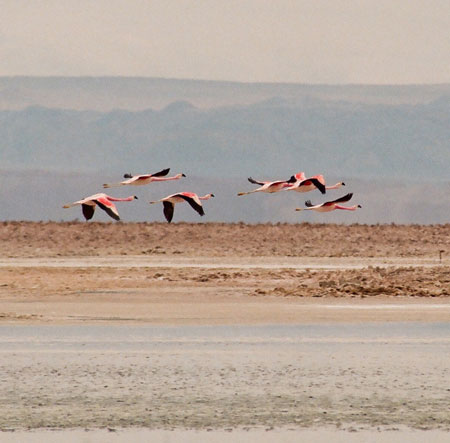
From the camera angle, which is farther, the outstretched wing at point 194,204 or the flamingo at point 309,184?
the flamingo at point 309,184

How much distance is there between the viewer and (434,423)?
21172 mm

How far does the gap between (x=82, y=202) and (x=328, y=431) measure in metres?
24.1

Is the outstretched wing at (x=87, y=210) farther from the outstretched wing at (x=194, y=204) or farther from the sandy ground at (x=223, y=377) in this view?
the sandy ground at (x=223, y=377)

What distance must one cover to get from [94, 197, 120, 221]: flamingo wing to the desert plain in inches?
109

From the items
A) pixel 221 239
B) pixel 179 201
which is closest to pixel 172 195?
pixel 179 201

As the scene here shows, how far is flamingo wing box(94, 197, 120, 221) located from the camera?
4216 cm

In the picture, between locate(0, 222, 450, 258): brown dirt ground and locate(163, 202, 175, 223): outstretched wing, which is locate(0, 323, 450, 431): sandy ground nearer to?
locate(163, 202, 175, 223): outstretched wing

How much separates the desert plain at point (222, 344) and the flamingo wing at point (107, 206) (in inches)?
109

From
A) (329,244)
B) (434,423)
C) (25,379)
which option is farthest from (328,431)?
(329,244)

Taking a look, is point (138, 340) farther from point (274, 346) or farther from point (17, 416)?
point (17, 416)

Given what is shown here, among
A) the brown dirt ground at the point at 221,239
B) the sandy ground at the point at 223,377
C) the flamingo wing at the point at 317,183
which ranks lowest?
the sandy ground at the point at 223,377

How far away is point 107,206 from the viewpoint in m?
42.9

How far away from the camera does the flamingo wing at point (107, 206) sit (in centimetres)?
4216

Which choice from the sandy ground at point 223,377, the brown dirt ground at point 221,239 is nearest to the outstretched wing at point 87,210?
the sandy ground at point 223,377
